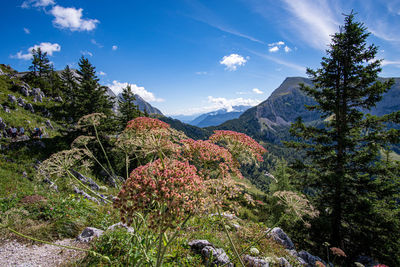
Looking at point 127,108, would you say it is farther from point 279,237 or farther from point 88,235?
point 279,237

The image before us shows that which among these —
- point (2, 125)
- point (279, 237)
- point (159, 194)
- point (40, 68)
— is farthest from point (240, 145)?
point (40, 68)

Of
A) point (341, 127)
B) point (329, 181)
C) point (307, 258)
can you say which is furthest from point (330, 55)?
point (307, 258)

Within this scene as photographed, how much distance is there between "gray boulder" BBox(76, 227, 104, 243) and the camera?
647cm

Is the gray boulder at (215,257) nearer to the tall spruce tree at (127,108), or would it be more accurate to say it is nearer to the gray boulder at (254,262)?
the gray boulder at (254,262)

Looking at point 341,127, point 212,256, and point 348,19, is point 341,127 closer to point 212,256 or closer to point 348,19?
point 348,19

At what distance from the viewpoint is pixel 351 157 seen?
1318cm

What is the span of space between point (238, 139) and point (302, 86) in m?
13.5

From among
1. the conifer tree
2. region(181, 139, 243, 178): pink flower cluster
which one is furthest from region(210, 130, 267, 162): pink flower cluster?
the conifer tree

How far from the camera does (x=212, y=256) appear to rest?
528 centimetres

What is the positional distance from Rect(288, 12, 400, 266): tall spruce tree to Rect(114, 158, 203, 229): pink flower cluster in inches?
541

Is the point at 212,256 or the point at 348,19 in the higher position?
the point at 348,19

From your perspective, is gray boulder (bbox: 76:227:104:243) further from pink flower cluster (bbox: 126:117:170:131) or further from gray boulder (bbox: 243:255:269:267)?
gray boulder (bbox: 243:255:269:267)

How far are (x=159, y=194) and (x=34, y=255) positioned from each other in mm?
6771

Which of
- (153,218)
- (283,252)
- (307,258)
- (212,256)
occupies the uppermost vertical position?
(153,218)
